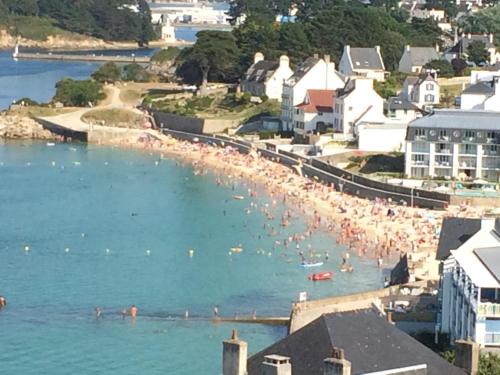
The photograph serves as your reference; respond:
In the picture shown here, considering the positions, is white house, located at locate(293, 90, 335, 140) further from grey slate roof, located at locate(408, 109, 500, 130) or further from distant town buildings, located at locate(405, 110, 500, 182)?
distant town buildings, located at locate(405, 110, 500, 182)

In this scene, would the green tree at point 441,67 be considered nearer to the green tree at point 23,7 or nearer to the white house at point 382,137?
the white house at point 382,137

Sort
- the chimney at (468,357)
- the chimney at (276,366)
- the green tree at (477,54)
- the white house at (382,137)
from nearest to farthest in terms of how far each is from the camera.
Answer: the chimney at (276,366) < the chimney at (468,357) < the white house at (382,137) < the green tree at (477,54)

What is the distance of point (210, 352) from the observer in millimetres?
31625

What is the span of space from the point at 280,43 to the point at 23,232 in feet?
126

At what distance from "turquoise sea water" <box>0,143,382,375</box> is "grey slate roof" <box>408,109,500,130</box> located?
263 inches

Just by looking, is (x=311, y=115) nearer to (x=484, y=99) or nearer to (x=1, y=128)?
(x=484, y=99)

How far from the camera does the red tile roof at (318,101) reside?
67438 mm

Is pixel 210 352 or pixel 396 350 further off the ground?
pixel 396 350

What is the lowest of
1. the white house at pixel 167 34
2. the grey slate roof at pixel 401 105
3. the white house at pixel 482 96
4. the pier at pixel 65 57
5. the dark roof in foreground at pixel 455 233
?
the pier at pixel 65 57

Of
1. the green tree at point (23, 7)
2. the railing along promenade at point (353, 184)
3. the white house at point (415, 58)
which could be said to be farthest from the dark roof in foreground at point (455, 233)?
the green tree at point (23, 7)

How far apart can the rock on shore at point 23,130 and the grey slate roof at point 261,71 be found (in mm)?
11438

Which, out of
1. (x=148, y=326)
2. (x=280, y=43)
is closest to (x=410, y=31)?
(x=280, y=43)

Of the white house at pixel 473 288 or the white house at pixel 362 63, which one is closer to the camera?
the white house at pixel 473 288

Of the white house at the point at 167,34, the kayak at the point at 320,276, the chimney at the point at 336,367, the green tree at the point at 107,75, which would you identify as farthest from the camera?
the white house at the point at 167,34
